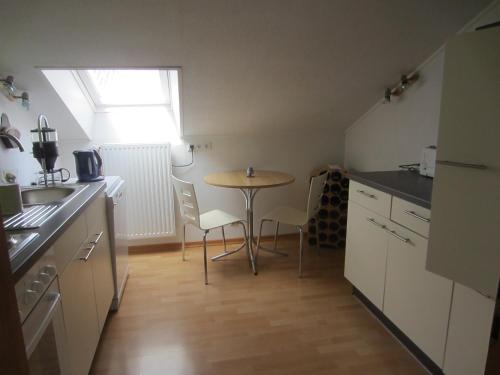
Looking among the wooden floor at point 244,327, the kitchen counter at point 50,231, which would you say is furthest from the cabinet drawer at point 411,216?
the kitchen counter at point 50,231

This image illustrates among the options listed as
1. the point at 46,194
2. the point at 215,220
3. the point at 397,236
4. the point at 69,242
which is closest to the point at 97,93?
the point at 46,194

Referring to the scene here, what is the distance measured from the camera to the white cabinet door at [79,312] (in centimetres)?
A: 130

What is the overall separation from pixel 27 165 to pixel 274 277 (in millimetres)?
1997

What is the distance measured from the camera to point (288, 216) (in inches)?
111

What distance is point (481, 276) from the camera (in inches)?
48.4

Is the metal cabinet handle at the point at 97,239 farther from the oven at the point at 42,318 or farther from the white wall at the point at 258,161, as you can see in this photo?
the white wall at the point at 258,161

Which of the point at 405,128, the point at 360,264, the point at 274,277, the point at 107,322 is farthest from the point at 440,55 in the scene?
the point at 107,322

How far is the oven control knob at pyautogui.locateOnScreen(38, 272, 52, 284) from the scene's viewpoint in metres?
1.09

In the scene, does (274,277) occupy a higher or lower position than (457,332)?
lower

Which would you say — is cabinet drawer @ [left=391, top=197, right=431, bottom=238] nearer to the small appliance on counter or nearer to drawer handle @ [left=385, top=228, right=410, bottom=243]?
drawer handle @ [left=385, top=228, right=410, bottom=243]

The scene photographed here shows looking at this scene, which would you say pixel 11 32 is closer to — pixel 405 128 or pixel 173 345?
pixel 173 345

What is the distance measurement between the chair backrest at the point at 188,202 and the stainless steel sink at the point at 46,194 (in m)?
0.78

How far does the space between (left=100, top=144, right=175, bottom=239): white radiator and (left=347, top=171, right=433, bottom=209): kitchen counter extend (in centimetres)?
171

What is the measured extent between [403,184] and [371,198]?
20 centimetres
